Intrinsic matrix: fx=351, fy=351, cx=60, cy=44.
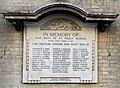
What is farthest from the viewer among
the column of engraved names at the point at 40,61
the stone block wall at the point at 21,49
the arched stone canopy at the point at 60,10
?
the stone block wall at the point at 21,49

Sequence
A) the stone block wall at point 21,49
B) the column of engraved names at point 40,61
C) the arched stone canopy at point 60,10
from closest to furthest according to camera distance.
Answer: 1. the arched stone canopy at point 60,10
2. the column of engraved names at point 40,61
3. the stone block wall at point 21,49

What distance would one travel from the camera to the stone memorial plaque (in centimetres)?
1001

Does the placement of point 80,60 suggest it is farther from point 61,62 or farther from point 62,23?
point 62,23

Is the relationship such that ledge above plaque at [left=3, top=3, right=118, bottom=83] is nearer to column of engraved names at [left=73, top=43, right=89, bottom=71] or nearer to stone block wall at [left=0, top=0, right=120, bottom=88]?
column of engraved names at [left=73, top=43, right=89, bottom=71]

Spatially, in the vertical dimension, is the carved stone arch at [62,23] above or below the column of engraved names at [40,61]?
above

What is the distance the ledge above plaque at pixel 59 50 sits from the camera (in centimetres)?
1000

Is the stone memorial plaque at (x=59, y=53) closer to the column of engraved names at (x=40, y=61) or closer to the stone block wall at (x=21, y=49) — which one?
the column of engraved names at (x=40, y=61)

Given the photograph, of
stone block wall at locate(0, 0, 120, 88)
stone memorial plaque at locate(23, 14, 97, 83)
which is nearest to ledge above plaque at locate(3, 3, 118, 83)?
→ stone memorial plaque at locate(23, 14, 97, 83)

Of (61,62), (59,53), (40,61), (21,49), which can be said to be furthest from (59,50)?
(21,49)

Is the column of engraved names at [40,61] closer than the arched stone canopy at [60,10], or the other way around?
the arched stone canopy at [60,10]

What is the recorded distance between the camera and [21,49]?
10.1 meters

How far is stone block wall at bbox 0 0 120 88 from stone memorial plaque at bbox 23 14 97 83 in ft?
0.60

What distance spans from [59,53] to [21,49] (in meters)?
1.11

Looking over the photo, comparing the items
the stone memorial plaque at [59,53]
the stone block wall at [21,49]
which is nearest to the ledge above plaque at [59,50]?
the stone memorial plaque at [59,53]
